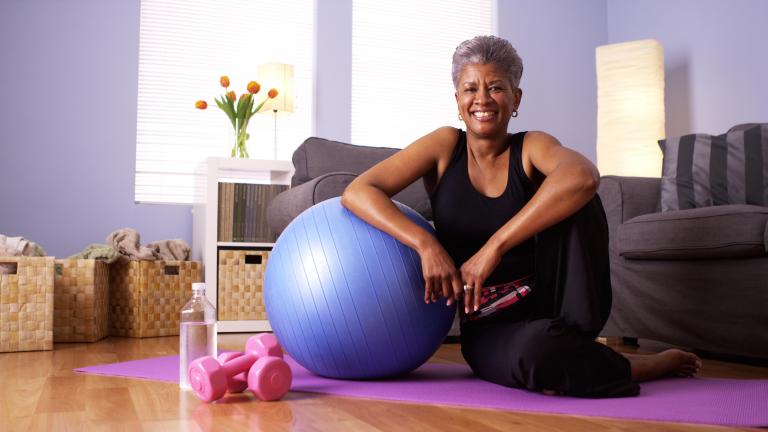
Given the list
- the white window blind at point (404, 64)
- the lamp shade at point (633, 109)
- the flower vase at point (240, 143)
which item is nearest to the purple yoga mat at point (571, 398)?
the flower vase at point (240, 143)

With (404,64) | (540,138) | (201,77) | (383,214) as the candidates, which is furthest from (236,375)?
(404,64)

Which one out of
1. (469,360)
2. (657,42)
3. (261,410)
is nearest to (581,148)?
(657,42)

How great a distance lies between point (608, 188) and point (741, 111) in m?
1.69

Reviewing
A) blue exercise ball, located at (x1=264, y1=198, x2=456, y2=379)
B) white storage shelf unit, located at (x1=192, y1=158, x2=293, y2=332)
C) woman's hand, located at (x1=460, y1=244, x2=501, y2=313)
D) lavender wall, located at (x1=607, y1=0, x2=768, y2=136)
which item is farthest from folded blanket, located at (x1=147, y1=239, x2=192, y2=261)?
lavender wall, located at (x1=607, y1=0, x2=768, y2=136)

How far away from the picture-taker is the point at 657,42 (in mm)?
4508

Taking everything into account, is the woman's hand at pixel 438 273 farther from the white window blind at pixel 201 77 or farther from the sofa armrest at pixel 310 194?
the white window blind at pixel 201 77

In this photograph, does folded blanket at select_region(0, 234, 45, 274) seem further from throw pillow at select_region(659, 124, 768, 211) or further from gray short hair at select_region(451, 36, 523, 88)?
throw pillow at select_region(659, 124, 768, 211)

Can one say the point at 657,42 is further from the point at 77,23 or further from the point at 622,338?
the point at 77,23

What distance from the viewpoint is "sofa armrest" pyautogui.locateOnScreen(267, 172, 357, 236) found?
113 inches

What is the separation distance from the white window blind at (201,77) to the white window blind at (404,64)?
361mm

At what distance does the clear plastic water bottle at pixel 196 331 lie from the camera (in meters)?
1.95

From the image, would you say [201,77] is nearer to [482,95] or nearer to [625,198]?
[625,198]

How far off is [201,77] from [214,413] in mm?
3275

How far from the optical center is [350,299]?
1.78 metres
